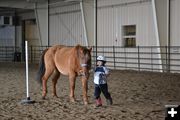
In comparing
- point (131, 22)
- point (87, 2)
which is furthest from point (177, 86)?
point (87, 2)

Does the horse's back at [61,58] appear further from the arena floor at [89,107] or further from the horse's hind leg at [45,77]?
the arena floor at [89,107]

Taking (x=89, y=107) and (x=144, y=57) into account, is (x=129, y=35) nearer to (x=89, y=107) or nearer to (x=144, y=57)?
(x=144, y=57)


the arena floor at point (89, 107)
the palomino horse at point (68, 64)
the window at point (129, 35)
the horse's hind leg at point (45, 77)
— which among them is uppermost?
the window at point (129, 35)

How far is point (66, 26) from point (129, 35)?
283 inches

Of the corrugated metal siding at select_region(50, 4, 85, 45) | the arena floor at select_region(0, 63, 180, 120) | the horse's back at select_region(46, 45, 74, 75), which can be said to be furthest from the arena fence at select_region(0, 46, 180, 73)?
the horse's back at select_region(46, 45, 74, 75)

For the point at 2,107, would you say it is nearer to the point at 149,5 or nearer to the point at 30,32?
the point at 149,5

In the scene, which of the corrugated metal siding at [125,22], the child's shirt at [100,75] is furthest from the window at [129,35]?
the child's shirt at [100,75]

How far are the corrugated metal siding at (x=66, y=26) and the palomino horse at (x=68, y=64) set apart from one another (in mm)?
16310

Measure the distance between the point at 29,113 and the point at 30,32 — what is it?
88.5 ft

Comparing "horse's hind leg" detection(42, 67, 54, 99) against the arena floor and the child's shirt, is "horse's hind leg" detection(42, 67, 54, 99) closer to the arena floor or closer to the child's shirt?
the arena floor

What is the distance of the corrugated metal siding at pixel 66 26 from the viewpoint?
84.3ft

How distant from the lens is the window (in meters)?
21.0

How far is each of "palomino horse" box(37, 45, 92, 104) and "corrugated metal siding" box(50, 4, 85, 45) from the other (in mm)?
16310

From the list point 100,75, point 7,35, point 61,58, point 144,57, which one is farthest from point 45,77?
point 7,35
